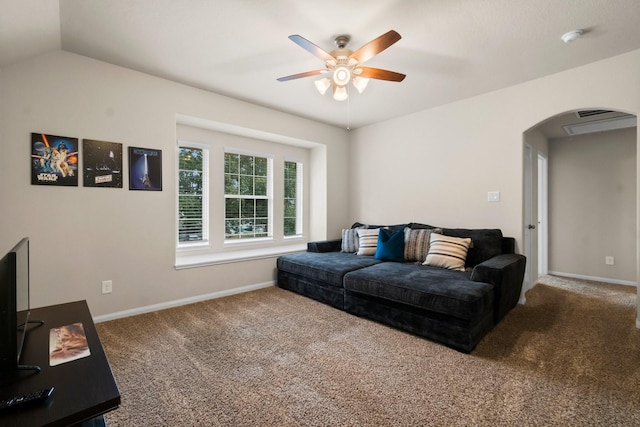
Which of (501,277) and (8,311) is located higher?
(8,311)

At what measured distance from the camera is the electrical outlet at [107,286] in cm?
285

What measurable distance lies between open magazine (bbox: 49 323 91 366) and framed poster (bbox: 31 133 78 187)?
1.95 m

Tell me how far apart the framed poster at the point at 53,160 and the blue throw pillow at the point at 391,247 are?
10.8 feet

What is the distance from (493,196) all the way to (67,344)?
3958mm

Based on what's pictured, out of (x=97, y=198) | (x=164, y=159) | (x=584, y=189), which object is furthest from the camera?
(x=584, y=189)

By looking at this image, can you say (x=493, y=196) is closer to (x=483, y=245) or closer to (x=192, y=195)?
(x=483, y=245)

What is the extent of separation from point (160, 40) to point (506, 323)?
4.08 meters

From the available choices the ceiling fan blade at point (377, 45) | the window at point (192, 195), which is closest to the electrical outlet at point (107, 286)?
the window at point (192, 195)

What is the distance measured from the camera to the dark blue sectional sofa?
2.34 m

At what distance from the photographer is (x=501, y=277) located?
8.43 ft

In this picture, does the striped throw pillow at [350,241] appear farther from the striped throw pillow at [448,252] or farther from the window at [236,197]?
the striped throw pillow at [448,252]

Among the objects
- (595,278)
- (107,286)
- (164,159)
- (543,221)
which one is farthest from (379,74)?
(595,278)

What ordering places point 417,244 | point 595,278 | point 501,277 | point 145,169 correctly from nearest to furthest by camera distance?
point 501,277 < point 145,169 < point 417,244 < point 595,278

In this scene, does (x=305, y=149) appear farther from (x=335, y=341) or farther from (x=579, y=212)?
(x=579, y=212)
